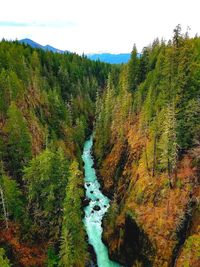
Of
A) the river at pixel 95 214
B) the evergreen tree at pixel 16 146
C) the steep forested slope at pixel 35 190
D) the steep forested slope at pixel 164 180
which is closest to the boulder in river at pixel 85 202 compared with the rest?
the river at pixel 95 214

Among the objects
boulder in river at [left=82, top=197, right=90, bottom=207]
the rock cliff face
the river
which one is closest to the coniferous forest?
the rock cliff face

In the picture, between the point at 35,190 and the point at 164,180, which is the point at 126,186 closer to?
the point at 164,180

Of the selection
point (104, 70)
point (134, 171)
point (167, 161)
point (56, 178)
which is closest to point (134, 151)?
point (134, 171)

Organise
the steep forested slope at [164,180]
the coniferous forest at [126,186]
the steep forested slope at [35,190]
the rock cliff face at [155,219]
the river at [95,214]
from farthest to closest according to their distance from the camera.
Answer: the river at [95,214] < the steep forested slope at [164,180] < the coniferous forest at [126,186] < the rock cliff face at [155,219] < the steep forested slope at [35,190]

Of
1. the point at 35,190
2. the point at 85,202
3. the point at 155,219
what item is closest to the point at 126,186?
the point at 85,202

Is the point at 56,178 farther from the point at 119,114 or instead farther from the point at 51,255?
the point at 119,114

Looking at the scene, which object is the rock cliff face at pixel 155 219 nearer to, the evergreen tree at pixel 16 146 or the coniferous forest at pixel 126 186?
the coniferous forest at pixel 126 186
